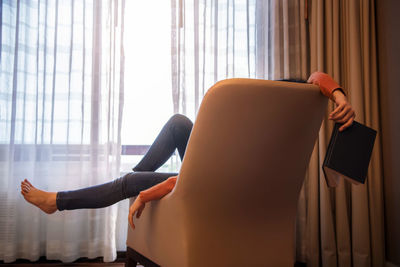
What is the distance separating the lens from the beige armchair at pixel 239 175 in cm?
77

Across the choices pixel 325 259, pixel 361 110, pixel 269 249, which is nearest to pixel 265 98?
pixel 269 249

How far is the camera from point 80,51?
79.0 inches

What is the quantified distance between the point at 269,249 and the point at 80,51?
1741mm

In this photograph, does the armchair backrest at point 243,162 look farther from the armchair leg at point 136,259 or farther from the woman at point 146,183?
the armchair leg at point 136,259

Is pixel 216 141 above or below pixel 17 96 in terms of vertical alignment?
below

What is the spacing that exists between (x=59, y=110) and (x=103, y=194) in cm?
101

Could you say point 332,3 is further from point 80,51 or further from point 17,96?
point 17,96

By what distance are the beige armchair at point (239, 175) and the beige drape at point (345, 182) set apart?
98 cm

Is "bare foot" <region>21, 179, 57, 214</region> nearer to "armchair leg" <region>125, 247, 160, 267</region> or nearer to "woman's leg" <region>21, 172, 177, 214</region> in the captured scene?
"woman's leg" <region>21, 172, 177, 214</region>

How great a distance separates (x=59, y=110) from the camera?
6.47 ft

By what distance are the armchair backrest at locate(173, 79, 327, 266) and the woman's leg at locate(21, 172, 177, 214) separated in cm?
38

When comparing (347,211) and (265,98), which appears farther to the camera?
(347,211)

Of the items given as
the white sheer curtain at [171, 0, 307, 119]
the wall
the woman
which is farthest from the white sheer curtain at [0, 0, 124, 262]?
the wall

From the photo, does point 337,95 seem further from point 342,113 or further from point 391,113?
point 391,113
